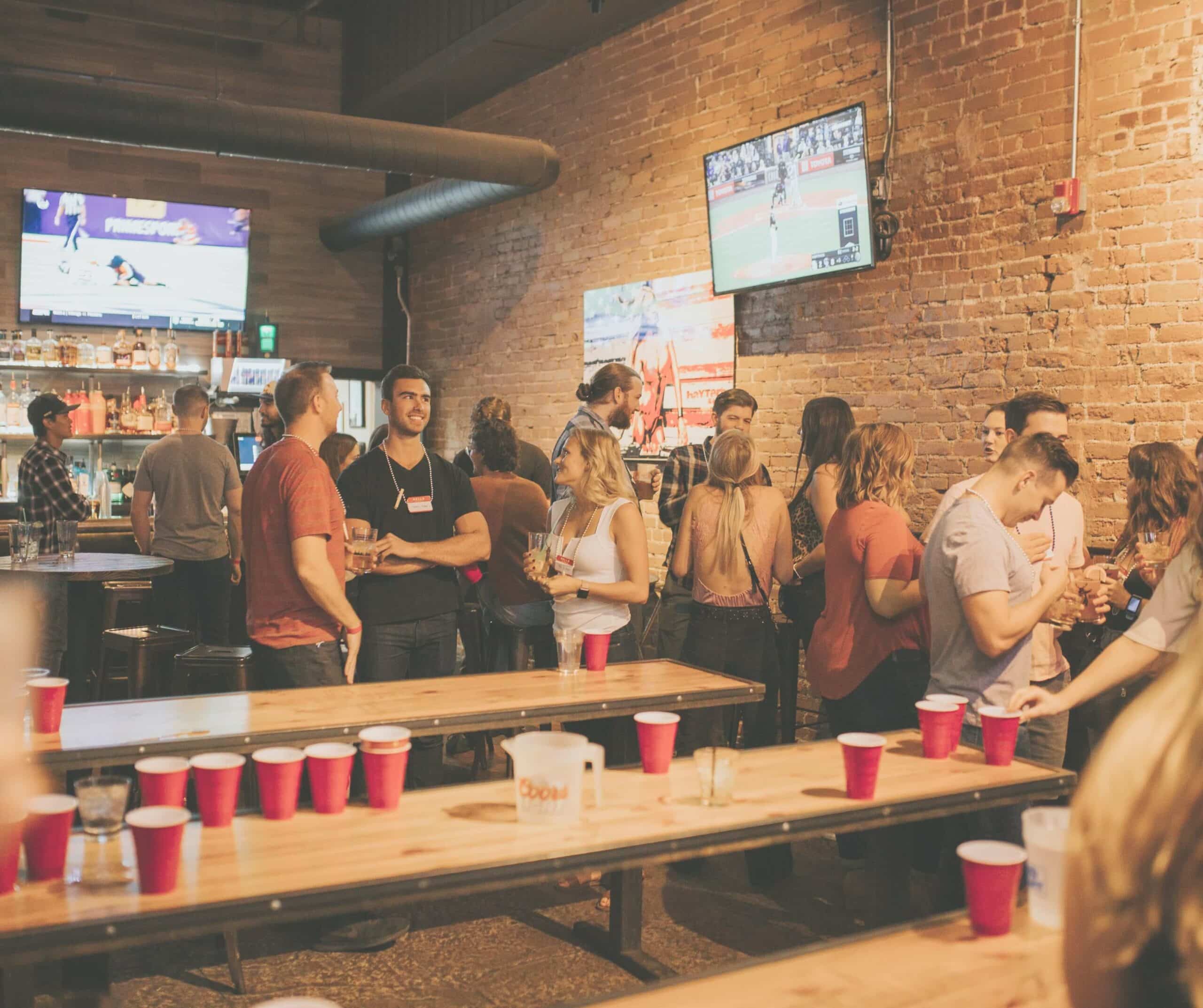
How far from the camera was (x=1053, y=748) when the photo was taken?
319cm

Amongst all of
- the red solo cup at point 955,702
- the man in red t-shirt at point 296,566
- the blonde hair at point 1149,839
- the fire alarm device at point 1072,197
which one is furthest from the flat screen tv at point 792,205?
the blonde hair at point 1149,839

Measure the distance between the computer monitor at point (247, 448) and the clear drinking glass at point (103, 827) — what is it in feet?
25.1

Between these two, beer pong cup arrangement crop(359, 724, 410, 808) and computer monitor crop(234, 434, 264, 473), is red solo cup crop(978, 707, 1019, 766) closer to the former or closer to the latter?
beer pong cup arrangement crop(359, 724, 410, 808)

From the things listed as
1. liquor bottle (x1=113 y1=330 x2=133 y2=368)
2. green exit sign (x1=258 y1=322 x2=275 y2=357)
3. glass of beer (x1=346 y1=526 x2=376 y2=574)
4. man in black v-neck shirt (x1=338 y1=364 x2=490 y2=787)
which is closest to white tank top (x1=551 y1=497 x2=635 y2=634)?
man in black v-neck shirt (x1=338 y1=364 x2=490 y2=787)

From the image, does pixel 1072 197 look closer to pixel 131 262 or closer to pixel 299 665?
pixel 299 665

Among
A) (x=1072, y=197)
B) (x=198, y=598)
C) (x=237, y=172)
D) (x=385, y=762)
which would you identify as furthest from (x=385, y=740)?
(x=237, y=172)

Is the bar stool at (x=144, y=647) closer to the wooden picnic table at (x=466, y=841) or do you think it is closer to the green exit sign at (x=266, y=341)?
the wooden picnic table at (x=466, y=841)

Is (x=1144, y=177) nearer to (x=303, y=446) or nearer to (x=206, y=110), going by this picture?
(x=303, y=446)

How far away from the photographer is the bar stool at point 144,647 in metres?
4.76

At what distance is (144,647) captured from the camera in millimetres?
4766

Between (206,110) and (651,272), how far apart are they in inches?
111

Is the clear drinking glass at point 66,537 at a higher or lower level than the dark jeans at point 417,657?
higher

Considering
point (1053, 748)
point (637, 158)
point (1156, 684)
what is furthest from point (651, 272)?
point (1156, 684)

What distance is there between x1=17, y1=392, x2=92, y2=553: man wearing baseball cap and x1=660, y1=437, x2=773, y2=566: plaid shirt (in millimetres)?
3114
